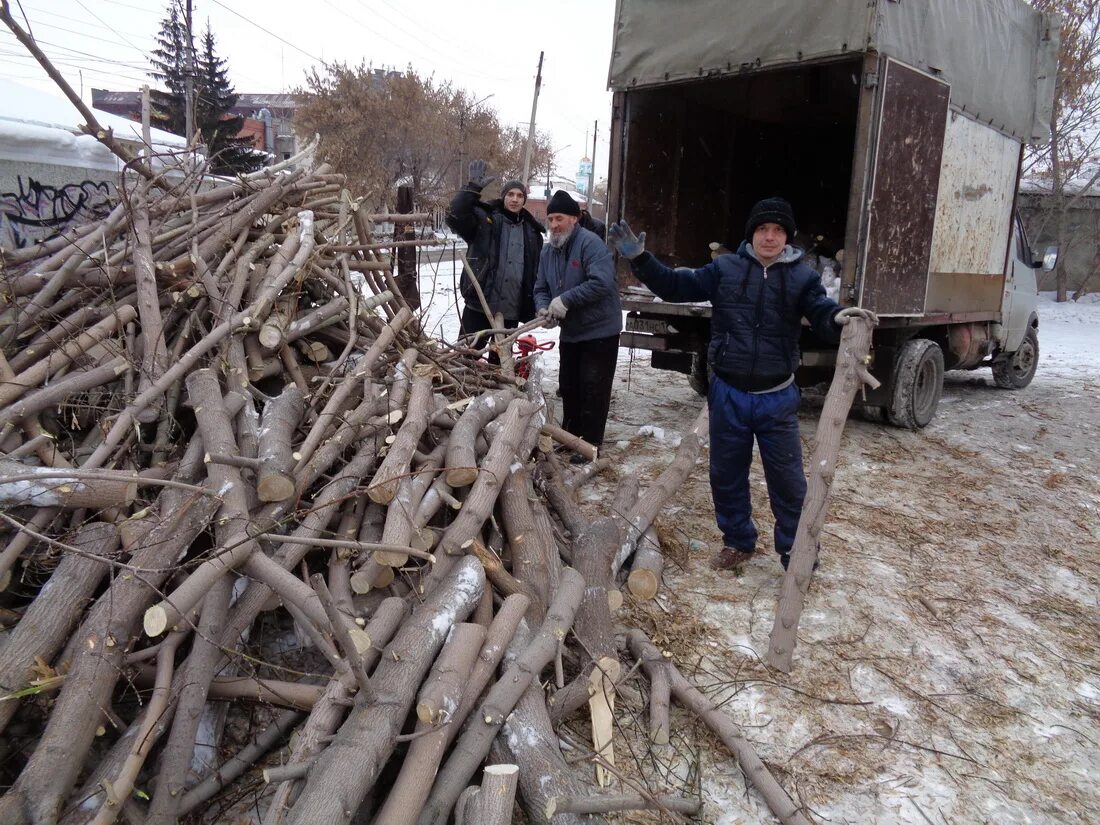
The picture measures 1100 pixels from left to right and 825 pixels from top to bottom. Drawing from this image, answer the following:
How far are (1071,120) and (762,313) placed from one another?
61.6ft

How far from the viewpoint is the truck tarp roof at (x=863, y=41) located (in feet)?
16.4

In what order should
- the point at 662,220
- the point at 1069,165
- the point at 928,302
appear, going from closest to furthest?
1. the point at 928,302
2. the point at 662,220
3. the point at 1069,165

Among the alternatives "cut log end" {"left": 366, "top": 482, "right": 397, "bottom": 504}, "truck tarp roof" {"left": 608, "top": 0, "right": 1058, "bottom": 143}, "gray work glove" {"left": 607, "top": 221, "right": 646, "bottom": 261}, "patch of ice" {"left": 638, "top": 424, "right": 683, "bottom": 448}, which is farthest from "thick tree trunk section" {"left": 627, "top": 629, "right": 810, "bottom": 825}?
"truck tarp roof" {"left": 608, "top": 0, "right": 1058, "bottom": 143}

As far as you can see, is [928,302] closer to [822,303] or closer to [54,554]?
[822,303]

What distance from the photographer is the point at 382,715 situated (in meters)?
2.09

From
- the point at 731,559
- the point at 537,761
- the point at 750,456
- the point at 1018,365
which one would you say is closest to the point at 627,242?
the point at 750,456

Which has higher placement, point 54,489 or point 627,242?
point 627,242

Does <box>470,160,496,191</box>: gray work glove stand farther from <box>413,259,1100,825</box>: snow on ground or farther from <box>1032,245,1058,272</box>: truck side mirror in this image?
<box>1032,245,1058,272</box>: truck side mirror

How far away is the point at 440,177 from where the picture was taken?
24.1m

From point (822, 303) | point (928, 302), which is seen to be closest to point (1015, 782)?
point (822, 303)

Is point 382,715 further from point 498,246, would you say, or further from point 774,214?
point 498,246

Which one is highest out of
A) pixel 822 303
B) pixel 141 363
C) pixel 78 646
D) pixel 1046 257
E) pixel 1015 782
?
pixel 1046 257

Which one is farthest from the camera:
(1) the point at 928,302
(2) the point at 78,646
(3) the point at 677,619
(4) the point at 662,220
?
(4) the point at 662,220

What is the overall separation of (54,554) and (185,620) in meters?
0.70
